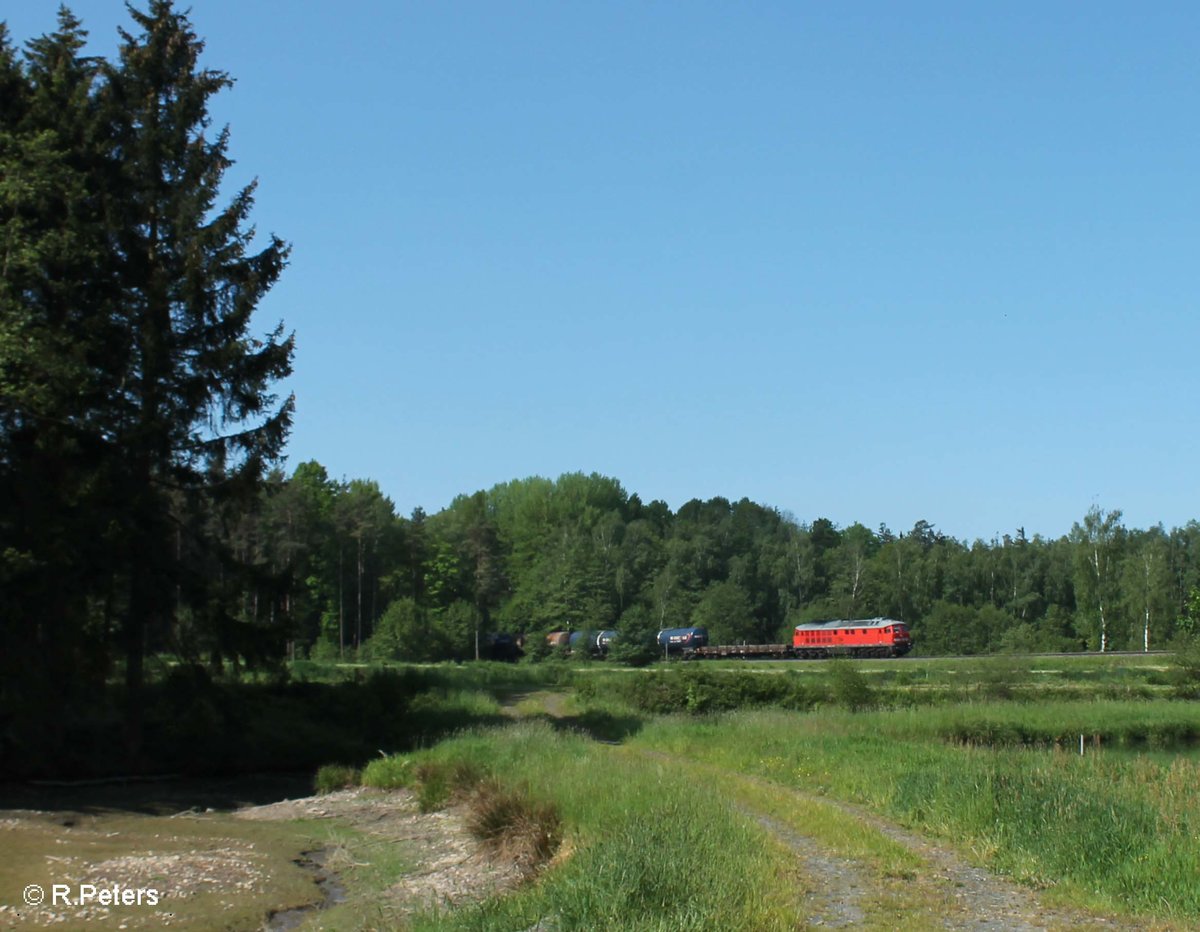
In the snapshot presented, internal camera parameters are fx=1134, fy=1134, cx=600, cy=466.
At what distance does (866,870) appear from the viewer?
12.7m

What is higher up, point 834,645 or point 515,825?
point 515,825

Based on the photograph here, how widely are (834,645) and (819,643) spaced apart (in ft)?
5.06

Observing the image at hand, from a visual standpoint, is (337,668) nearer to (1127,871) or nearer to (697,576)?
(1127,871)

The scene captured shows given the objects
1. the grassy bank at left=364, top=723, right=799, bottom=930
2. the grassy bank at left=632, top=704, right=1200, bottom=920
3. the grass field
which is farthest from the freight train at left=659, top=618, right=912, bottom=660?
the grassy bank at left=364, top=723, right=799, bottom=930

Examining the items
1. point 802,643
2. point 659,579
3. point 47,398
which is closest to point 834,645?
point 802,643

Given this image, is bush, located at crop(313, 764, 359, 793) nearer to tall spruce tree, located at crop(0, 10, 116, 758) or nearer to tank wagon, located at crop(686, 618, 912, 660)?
tall spruce tree, located at crop(0, 10, 116, 758)

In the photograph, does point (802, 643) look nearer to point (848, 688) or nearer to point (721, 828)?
point (848, 688)

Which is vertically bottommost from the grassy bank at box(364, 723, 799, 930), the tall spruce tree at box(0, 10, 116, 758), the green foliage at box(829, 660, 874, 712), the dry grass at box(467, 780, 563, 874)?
the green foliage at box(829, 660, 874, 712)

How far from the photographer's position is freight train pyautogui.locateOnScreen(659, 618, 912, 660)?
78.0 meters

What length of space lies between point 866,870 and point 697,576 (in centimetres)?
9725

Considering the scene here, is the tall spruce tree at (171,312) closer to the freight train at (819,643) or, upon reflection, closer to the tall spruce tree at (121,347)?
the tall spruce tree at (121,347)

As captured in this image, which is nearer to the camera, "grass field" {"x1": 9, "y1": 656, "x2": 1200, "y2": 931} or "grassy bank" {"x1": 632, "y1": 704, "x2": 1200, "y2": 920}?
"grass field" {"x1": 9, "y1": 656, "x2": 1200, "y2": 931}

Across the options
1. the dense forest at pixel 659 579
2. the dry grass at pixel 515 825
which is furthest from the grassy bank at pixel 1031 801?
the dense forest at pixel 659 579

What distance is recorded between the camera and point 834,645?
3155 inches
